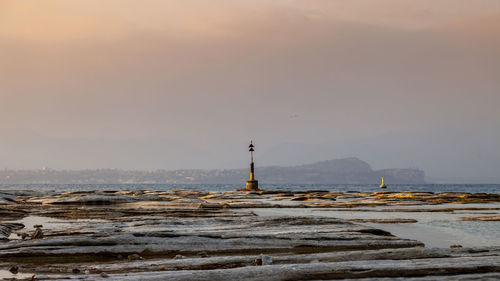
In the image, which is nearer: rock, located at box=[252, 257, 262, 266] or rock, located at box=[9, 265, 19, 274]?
rock, located at box=[252, 257, 262, 266]

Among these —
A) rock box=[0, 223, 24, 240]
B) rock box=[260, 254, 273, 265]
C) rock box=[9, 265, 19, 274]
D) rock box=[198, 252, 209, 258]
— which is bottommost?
rock box=[198, 252, 209, 258]

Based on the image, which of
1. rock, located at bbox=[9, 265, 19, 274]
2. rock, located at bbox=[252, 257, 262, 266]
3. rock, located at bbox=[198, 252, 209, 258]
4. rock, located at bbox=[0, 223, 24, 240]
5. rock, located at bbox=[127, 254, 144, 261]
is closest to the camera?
rock, located at bbox=[252, 257, 262, 266]

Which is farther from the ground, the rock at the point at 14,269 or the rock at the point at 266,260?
the rock at the point at 266,260

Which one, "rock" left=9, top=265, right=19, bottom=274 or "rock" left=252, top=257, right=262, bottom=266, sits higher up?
"rock" left=252, top=257, right=262, bottom=266

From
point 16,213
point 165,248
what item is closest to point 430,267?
point 165,248

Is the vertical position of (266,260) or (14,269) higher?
(266,260)

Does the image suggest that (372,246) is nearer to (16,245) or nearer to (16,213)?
(16,245)

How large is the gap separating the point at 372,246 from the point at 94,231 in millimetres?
6819

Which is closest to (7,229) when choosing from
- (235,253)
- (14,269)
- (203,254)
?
(14,269)

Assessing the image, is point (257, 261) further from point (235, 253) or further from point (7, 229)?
point (7, 229)

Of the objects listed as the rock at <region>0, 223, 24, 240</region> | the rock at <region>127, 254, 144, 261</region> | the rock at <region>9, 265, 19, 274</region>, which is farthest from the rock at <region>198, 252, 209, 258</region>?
the rock at <region>0, 223, 24, 240</region>

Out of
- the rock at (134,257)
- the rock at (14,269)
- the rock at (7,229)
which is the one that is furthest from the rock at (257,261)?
the rock at (7,229)

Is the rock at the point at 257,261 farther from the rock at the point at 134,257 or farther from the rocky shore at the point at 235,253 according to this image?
the rock at the point at 134,257

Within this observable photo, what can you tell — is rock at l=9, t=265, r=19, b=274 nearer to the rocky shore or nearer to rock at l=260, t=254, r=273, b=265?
the rocky shore
